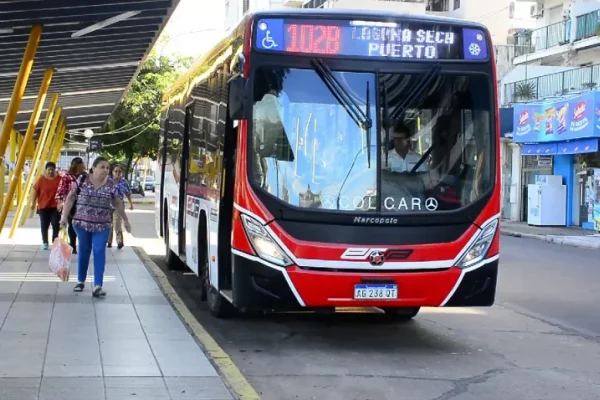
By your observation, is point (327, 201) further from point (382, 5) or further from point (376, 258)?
point (382, 5)

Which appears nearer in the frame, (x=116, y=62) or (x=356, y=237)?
(x=356, y=237)

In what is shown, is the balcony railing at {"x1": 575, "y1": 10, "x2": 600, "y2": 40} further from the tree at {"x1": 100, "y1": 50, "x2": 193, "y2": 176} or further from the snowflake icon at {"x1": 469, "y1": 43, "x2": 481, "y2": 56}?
the snowflake icon at {"x1": 469, "y1": 43, "x2": 481, "y2": 56}

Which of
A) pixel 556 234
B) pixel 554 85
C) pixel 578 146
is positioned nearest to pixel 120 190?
pixel 556 234

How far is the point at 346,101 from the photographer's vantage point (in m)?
8.41

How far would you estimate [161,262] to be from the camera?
17156 millimetres

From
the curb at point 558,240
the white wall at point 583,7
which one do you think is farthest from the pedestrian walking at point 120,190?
the white wall at point 583,7

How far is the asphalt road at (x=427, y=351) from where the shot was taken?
7301 mm

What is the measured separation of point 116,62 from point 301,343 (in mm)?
11751

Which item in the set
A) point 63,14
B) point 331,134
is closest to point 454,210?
point 331,134

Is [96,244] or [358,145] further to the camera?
[96,244]

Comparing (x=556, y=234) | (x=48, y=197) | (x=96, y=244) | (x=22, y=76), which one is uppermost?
(x=22, y=76)

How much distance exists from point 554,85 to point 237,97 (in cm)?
3127

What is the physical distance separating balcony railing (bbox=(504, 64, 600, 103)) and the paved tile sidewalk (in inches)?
1034

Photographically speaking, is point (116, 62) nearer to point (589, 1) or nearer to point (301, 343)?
point (301, 343)
